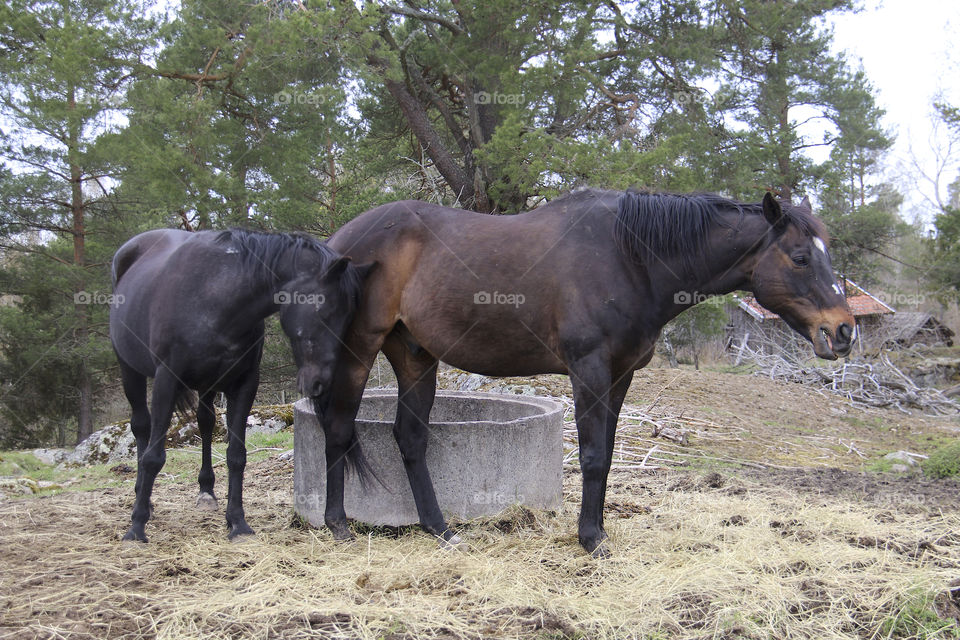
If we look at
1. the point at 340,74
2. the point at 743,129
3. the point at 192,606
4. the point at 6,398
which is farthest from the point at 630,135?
the point at 6,398

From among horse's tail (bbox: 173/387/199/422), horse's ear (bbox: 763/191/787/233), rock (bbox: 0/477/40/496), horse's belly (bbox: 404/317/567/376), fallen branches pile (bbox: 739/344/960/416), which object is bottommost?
rock (bbox: 0/477/40/496)

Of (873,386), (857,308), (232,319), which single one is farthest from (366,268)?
(857,308)

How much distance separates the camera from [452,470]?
427cm

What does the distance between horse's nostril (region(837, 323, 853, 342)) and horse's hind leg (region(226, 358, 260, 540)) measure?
132 inches

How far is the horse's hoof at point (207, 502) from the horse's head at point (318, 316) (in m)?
1.67

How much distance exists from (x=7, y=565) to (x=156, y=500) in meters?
1.82

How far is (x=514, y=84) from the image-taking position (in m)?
11.0

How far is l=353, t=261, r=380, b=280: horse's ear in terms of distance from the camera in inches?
156

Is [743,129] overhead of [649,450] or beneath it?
overhead

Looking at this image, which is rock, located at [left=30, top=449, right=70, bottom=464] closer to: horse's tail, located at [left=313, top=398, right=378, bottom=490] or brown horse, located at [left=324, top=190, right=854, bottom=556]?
horse's tail, located at [left=313, top=398, right=378, bottom=490]

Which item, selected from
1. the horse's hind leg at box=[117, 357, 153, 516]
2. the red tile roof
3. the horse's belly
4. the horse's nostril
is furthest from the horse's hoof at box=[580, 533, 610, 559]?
the red tile roof

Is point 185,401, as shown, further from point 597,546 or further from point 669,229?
point 669,229

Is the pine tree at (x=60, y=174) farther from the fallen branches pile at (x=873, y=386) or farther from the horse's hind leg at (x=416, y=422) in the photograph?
the fallen branches pile at (x=873, y=386)

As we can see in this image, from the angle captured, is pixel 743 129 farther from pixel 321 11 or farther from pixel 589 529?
pixel 589 529
